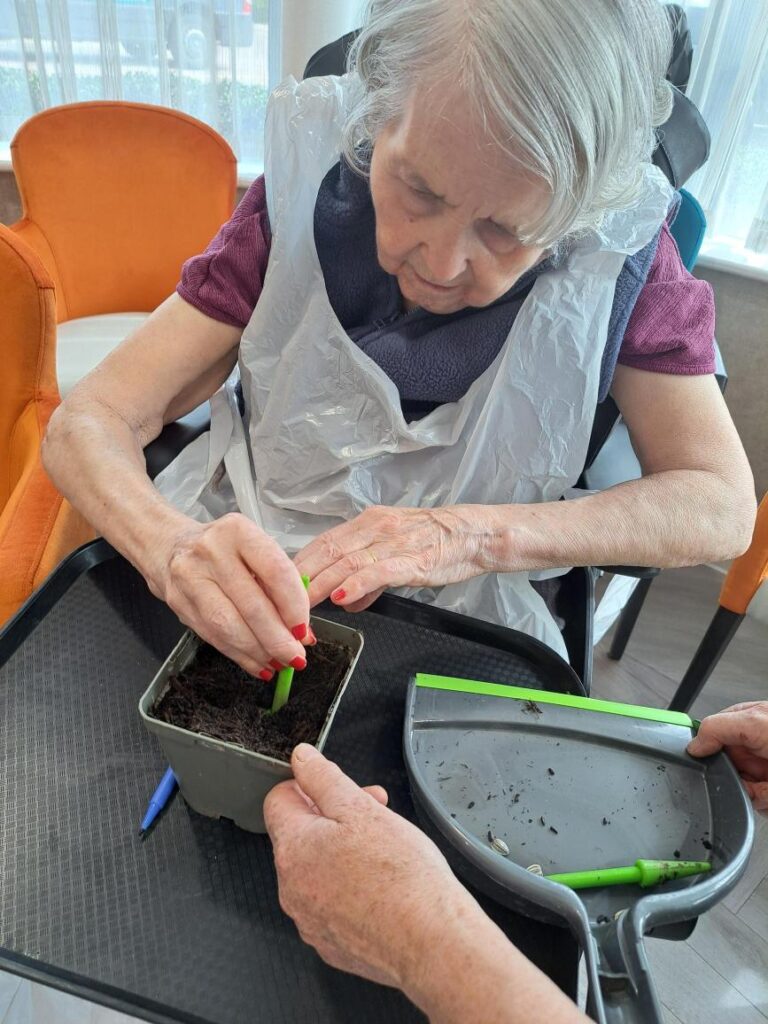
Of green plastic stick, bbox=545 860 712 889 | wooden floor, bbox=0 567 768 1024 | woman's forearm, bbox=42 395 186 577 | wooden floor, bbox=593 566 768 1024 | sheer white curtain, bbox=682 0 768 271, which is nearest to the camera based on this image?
green plastic stick, bbox=545 860 712 889

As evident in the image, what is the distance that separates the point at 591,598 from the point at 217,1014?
69cm

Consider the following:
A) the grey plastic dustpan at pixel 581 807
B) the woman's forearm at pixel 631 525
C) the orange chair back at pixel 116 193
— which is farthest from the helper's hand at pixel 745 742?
the orange chair back at pixel 116 193

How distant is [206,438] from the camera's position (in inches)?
41.0

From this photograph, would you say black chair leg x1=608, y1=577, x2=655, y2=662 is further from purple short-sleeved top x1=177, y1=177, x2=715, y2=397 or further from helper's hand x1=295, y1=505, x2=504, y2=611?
helper's hand x1=295, y1=505, x2=504, y2=611

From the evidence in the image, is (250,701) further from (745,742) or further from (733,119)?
(733,119)

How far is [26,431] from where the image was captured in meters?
1.12

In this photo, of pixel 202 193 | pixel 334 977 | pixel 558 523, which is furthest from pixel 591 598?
pixel 202 193

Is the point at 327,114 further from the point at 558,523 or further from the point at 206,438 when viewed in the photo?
the point at 558,523

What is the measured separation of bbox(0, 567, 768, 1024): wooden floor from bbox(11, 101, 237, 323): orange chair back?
168cm

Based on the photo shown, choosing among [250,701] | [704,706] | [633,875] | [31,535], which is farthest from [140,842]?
[704,706]

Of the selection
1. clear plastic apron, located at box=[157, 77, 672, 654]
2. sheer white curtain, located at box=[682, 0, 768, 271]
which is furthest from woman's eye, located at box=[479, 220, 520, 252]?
sheer white curtain, located at box=[682, 0, 768, 271]

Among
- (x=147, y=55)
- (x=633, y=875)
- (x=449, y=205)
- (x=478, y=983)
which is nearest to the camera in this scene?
(x=478, y=983)

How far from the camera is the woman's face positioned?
66 cm

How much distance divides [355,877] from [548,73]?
27.7 inches
